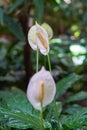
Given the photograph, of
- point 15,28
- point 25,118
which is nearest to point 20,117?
point 25,118

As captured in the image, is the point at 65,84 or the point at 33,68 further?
the point at 33,68

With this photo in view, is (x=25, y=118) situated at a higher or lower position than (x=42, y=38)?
lower

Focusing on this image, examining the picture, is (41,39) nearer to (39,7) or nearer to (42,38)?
(42,38)

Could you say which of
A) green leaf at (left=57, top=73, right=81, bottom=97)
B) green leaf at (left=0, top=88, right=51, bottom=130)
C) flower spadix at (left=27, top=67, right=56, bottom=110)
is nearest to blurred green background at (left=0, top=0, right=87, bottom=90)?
green leaf at (left=57, top=73, right=81, bottom=97)

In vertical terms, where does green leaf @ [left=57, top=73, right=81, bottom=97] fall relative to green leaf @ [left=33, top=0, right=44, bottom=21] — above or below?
below

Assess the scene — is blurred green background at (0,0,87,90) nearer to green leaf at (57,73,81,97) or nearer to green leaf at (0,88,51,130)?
green leaf at (57,73,81,97)

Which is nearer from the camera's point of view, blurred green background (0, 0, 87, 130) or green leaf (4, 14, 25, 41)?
blurred green background (0, 0, 87, 130)

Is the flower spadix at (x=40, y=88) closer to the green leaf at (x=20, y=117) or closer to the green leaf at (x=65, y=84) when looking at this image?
the green leaf at (x=20, y=117)

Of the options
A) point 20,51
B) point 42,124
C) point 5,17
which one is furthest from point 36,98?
point 20,51
